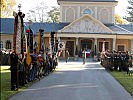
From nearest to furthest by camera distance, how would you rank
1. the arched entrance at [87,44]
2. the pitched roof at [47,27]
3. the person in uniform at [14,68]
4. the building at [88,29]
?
the person in uniform at [14,68] < the building at [88,29] < the arched entrance at [87,44] < the pitched roof at [47,27]

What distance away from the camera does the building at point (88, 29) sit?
61.8 meters

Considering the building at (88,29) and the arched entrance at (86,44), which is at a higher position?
the building at (88,29)

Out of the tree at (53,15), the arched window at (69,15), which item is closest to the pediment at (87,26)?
the arched window at (69,15)

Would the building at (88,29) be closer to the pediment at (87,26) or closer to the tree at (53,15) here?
the pediment at (87,26)

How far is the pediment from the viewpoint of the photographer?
62.0 meters

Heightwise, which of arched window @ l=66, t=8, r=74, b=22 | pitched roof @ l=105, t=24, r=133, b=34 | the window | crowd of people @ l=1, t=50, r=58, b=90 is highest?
arched window @ l=66, t=8, r=74, b=22

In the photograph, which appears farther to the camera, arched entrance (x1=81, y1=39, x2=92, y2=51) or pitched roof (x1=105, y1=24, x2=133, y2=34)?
arched entrance (x1=81, y1=39, x2=92, y2=51)

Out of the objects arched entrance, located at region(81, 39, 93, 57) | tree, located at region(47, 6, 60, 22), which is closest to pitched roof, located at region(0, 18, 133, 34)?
arched entrance, located at region(81, 39, 93, 57)

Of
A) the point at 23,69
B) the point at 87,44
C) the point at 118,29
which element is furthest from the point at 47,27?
the point at 23,69

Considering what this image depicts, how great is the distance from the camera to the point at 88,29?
204 feet

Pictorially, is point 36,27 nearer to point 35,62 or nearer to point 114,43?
point 114,43

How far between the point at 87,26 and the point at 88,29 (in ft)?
1.70

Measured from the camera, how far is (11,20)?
6962 cm

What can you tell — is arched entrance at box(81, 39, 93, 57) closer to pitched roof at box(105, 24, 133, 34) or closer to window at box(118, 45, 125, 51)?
pitched roof at box(105, 24, 133, 34)
